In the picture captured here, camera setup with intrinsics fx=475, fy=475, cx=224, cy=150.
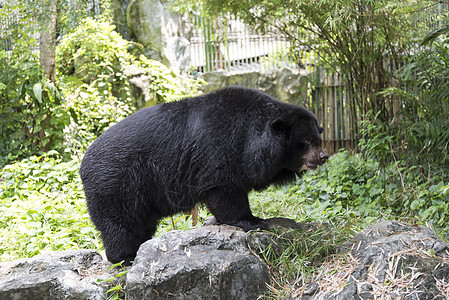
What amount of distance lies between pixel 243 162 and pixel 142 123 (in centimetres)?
81

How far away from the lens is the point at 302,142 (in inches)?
131

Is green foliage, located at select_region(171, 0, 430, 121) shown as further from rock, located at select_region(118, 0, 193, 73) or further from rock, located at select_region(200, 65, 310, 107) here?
rock, located at select_region(118, 0, 193, 73)

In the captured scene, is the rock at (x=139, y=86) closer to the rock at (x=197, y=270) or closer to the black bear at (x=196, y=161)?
the black bear at (x=196, y=161)

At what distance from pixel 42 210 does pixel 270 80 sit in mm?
5764

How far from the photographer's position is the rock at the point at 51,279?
10.2ft

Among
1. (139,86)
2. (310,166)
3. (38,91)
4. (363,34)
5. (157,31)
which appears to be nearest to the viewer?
(310,166)

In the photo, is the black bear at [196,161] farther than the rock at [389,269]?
Yes

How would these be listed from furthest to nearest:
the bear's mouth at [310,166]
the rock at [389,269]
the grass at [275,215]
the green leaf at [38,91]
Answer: the green leaf at [38,91], the bear's mouth at [310,166], the grass at [275,215], the rock at [389,269]

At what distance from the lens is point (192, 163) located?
3.26 m

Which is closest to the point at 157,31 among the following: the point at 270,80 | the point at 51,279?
the point at 270,80

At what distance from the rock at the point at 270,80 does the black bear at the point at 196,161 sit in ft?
20.4

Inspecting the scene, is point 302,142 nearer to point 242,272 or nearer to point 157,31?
point 242,272

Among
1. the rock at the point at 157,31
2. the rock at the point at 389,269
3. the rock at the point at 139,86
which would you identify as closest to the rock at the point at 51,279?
the rock at the point at 389,269

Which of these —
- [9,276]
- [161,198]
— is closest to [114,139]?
[161,198]
